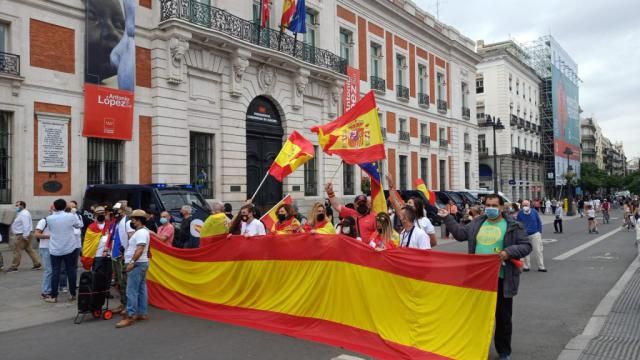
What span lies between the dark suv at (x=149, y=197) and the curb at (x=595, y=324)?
9.23m

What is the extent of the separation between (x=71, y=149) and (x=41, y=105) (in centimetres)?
156

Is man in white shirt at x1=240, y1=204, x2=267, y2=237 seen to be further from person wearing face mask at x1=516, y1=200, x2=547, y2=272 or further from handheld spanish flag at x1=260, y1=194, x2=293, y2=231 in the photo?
person wearing face mask at x1=516, y1=200, x2=547, y2=272

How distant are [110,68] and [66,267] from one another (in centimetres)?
938

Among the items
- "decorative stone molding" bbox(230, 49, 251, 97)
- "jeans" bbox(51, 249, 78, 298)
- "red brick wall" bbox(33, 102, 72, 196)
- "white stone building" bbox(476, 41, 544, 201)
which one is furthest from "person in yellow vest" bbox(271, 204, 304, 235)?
"white stone building" bbox(476, 41, 544, 201)

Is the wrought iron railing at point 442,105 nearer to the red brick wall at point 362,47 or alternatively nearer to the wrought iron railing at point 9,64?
the red brick wall at point 362,47

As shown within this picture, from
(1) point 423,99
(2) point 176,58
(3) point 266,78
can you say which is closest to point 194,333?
(2) point 176,58

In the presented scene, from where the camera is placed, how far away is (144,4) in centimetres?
1847

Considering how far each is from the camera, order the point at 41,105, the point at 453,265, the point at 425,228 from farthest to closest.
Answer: the point at 41,105 → the point at 425,228 → the point at 453,265

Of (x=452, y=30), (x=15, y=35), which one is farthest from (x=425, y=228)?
(x=452, y=30)

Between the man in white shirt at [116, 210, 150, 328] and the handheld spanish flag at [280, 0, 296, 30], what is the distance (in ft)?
56.2

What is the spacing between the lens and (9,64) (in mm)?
14672

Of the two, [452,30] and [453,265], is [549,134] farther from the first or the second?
[453,265]

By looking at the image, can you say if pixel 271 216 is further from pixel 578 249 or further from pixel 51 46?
pixel 578 249

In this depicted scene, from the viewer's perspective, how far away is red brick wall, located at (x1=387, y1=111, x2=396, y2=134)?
32.9 meters
